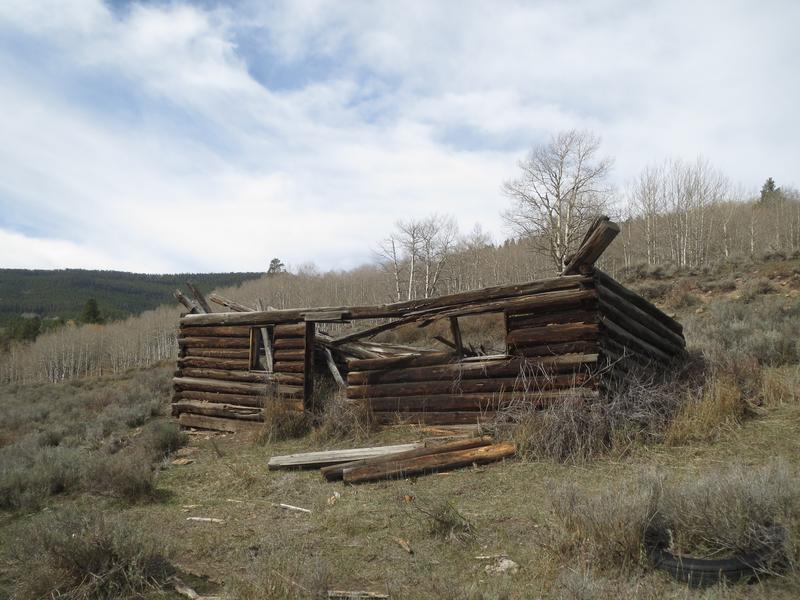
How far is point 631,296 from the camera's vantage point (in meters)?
7.98

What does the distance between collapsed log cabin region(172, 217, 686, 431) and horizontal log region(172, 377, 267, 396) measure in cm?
3

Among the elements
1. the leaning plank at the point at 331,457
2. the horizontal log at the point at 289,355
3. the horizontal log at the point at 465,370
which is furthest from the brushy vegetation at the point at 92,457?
the horizontal log at the point at 465,370

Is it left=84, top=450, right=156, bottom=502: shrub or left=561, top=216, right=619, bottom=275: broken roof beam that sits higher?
left=561, top=216, right=619, bottom=275: broken roof beam

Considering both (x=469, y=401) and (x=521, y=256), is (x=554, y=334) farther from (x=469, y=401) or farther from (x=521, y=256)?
(x=521, y=256)

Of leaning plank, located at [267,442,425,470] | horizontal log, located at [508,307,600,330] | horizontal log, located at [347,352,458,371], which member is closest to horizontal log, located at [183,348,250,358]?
horizontal log, located at [347,352,458,371]

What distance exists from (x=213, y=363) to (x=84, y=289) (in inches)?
5974

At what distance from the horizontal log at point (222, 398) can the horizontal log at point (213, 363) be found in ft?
1.96

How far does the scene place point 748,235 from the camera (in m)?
35.5

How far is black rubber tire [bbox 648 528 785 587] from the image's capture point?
112 inches

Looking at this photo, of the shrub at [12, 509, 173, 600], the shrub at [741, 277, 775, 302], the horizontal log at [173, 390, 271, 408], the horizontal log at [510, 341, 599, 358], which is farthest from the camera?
the shrub at [741, 277, 775, 302]

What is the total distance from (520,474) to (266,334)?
7.35 meters

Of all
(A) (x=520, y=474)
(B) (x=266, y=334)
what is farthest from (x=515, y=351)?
(B) (x=266, y=334)

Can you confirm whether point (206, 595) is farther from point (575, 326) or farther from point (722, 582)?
point (575, 326)

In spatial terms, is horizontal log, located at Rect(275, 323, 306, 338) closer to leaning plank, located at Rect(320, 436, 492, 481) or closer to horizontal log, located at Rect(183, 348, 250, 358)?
horizontal log, located at Rect(183, 348, 250, 358)
